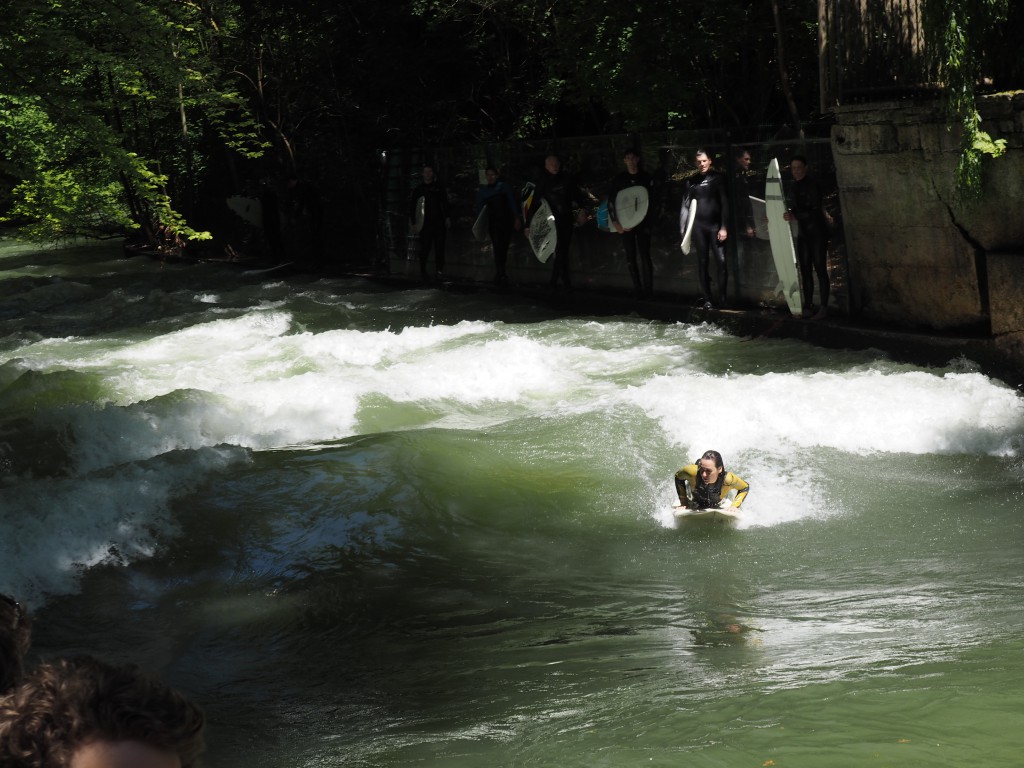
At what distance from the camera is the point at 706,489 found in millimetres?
8422

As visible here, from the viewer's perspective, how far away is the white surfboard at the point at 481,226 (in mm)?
19609

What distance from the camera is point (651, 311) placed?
53.4 feet

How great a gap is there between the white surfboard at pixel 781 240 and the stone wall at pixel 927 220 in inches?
27.4

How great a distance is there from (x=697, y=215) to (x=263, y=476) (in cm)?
723

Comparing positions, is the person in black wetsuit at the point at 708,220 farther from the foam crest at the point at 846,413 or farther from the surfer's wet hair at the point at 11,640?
the surfer's wet hair at the point at 11,640

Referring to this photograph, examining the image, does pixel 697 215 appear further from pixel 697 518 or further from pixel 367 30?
pixel 367 30

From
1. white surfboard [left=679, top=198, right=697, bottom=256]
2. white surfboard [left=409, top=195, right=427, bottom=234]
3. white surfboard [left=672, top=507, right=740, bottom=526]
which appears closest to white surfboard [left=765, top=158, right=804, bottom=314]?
white surfboard [left=679, top=198, right=697, bottom=256]

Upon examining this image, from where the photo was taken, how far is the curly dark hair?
1604 mm

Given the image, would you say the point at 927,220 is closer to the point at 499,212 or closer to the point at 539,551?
the point at 539,551

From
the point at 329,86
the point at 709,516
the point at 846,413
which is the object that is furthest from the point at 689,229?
the point at 329,86

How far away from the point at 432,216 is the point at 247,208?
913 centimetres

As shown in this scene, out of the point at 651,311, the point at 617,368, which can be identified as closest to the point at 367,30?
the point at 651,311

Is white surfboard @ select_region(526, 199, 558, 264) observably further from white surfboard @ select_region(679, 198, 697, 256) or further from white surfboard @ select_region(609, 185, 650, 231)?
white surfboard @ select_region(679, 198, 697, 256)

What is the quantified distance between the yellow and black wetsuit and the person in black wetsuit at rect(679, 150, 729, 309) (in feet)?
22.6
